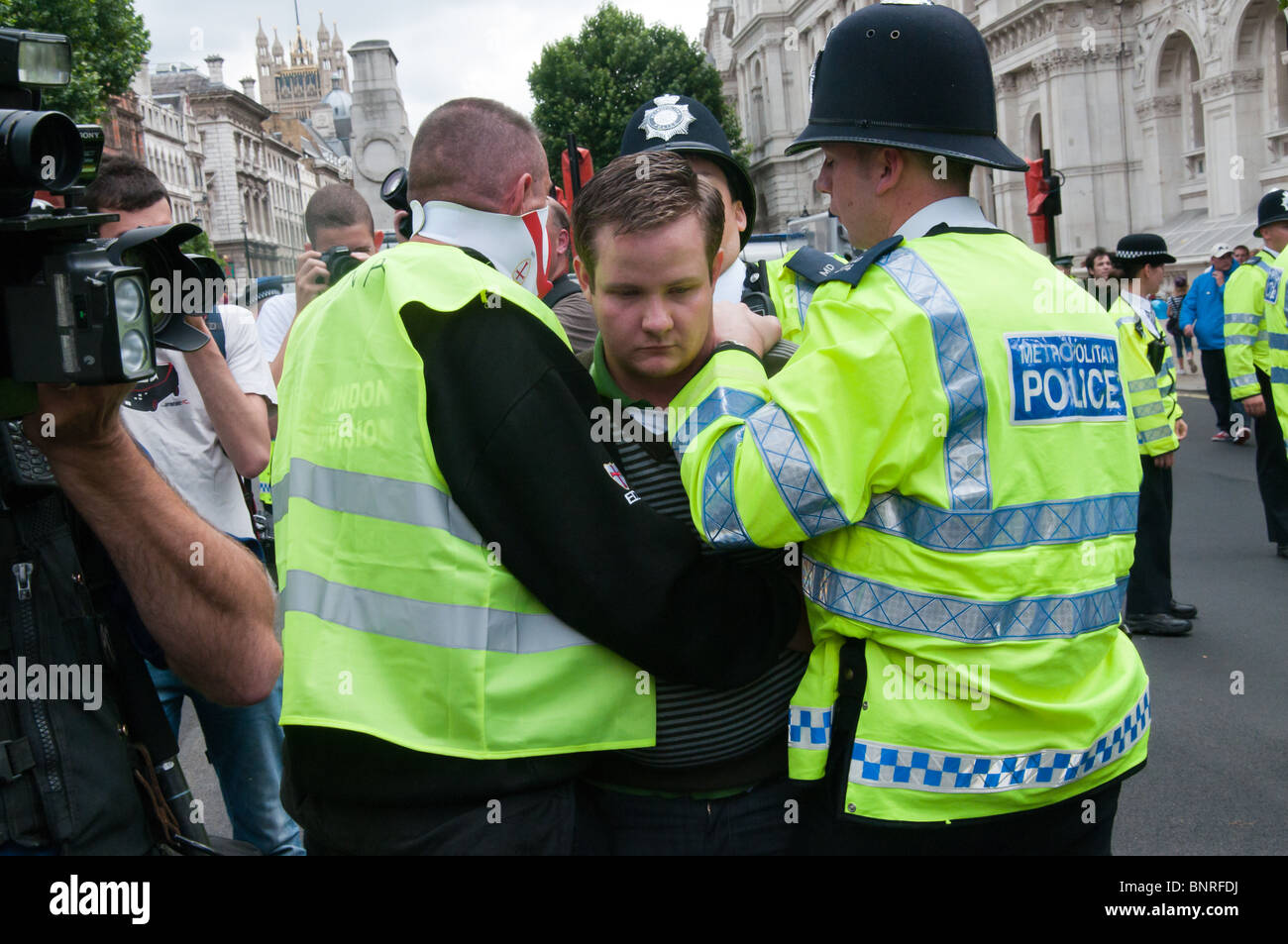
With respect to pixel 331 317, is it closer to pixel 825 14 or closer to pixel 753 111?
pixel 825 14

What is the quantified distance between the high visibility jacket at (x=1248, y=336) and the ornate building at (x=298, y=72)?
556ft

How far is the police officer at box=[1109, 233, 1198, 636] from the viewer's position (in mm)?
6602

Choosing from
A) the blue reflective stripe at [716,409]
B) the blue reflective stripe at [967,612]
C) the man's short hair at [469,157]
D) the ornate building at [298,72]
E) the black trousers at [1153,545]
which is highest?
the ornate building at [298,72]

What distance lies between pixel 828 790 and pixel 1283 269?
6111 millimetres

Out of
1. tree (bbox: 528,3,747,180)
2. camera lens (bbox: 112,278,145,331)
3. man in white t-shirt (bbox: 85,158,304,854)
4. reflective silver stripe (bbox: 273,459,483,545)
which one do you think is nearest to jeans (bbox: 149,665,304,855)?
man in white t-shirt (bbox: 85,158,304,854)

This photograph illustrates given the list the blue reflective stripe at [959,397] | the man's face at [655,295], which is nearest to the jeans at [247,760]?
the man's face at [655,295]

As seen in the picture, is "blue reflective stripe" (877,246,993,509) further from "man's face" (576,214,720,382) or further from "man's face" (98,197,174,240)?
"man's face" (98,197,174,240)

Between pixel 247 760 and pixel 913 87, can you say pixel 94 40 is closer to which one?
pixel 247 760

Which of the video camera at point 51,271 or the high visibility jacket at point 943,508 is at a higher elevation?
the video camera at point 51,271

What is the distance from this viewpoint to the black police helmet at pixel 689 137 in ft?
10.6

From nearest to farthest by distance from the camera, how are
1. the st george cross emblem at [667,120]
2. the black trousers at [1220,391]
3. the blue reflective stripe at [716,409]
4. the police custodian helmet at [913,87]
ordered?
1. the blue reflective stripe at [716,409]
2. the police custodian helmet at [913,87]
3. the st george cross emblem at [667,120]
4. the black trousers at [1220,391]

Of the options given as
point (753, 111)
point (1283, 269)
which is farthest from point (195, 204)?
point (1283, 269)

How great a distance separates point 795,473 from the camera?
1.90 meters

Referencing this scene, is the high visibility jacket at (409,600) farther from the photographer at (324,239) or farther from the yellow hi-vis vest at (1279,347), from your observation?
the yellow hi-vis vest at (1279,347)
